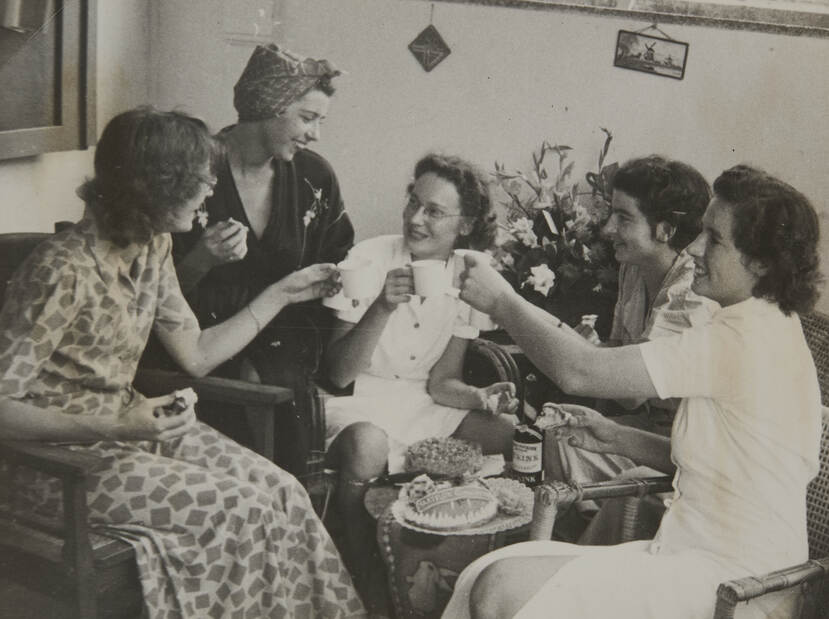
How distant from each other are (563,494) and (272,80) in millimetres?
→ 835

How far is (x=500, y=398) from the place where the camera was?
1688 mm

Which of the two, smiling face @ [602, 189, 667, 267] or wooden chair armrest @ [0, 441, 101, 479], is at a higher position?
smiling face @ [602, 189, 667, 267]

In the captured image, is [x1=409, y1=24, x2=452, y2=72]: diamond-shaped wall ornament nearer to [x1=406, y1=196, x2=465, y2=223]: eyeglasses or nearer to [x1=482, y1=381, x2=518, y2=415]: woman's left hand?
[x1=406, y1=196, x2=465, y2=223]: eyeglasses

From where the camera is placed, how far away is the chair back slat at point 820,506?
171cm

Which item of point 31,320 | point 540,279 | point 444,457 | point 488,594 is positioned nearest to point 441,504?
point 444,457

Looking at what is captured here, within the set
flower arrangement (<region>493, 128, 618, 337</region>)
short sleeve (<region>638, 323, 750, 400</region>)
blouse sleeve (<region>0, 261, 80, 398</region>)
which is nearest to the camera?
blouse sleeve (<region>0, 261, 80, 398</region>)

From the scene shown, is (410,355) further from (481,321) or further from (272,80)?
(272,80)

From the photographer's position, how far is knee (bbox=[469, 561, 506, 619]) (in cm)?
151

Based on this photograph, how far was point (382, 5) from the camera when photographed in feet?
4.90

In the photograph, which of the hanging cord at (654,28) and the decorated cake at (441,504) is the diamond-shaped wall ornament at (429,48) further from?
the decorated cake at (441,504)

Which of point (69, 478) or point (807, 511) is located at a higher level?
point (69, 478)

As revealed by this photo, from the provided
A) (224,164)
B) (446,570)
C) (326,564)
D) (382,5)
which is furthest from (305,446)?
(382,5)

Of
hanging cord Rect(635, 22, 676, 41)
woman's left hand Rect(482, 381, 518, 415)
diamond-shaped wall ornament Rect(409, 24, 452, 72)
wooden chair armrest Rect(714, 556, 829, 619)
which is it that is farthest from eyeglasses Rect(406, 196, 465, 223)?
wooden chair armrest Rect(714, 556, 829, 619)

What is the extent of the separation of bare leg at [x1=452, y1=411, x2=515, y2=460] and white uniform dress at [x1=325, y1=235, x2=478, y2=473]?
0.02 meters
